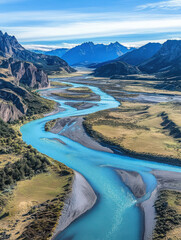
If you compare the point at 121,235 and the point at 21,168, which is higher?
the point at 21,168

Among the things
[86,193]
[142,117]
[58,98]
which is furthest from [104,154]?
[58,98]

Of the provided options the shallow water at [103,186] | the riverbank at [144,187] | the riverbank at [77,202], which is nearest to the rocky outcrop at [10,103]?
the shallow water at [103,186]

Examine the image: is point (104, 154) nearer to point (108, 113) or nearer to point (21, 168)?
point (21, 168)

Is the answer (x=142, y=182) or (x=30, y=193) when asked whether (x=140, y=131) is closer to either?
(x=142, y=182)

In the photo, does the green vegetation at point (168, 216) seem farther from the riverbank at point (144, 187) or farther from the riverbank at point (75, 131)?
the riverbank at point (75, 131)

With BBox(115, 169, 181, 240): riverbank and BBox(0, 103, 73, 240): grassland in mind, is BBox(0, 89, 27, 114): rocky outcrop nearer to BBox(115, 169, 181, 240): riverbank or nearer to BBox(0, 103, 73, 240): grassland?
BBox(0, 103, 73, 240): grassland

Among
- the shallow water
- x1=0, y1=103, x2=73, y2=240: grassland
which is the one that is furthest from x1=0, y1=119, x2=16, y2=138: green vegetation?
x1=0, y1=103, x2=73, y2=240: grassland
